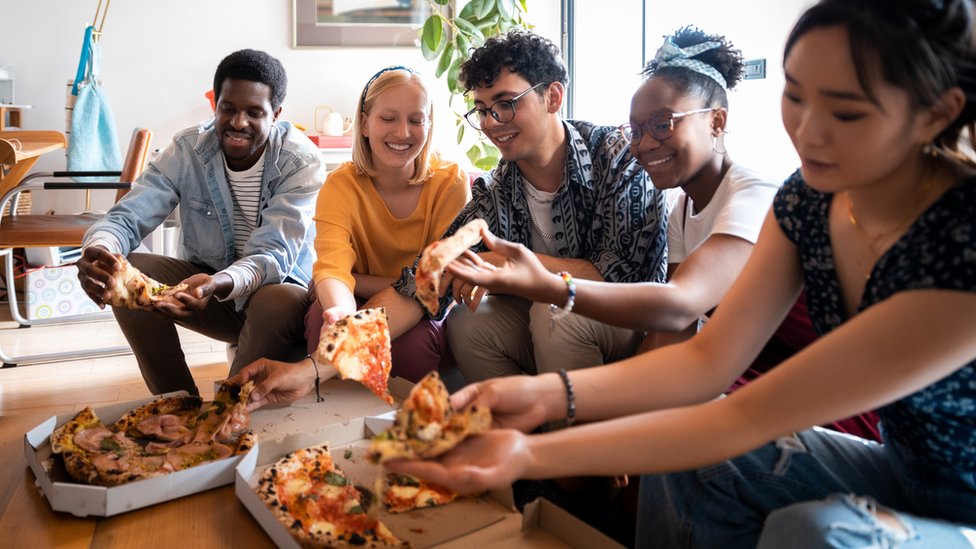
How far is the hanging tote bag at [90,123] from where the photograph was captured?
4.11 m

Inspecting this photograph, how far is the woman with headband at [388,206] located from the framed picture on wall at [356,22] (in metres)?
2.66

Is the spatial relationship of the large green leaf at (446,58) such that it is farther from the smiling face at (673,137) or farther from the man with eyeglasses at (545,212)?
the smiling face at (673,137)

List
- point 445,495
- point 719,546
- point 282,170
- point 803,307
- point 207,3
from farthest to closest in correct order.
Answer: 1. point 207,3
2. point 282,170
3. point 803,307
4. point 445,495
5. point 719,546

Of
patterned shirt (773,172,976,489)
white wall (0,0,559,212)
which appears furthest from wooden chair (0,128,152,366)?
patterned shirt (773,172,976,489)

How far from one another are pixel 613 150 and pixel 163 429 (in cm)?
129

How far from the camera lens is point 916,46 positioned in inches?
35.9

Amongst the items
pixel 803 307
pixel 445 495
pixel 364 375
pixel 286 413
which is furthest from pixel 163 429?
pixel 803 307

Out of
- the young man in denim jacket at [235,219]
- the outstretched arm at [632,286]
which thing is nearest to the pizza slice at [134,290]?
the young man in denim jacket at [235,219]

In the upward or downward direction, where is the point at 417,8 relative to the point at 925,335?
upward

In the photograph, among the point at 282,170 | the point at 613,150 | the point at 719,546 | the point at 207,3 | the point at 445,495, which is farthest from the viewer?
the point at 207,3

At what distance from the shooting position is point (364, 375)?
1669 millimetres

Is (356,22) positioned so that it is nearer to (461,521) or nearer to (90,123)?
(90,123)

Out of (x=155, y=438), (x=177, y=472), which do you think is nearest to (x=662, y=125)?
(x=177, y=472)

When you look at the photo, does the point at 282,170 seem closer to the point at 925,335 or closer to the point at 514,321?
the point at 514,321
